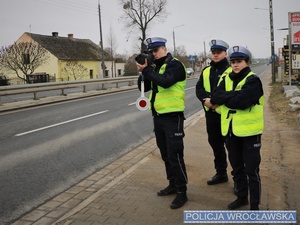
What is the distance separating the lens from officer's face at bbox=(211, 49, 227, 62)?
15.2 feet

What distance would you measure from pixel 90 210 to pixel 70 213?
0.77ft

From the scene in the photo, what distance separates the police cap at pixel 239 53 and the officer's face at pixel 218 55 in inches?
26.3

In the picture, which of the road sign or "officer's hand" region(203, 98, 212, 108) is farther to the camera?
the road sign

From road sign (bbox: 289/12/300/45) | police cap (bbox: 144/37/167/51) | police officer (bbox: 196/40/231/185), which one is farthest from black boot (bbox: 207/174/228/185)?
road sign (bbox: 289/12/300/45)

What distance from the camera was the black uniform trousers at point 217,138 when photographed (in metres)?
4.88

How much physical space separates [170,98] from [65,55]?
47.9 meters

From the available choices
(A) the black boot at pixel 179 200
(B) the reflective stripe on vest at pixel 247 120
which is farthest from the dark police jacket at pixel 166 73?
(A) the black boot at pixel 179 200

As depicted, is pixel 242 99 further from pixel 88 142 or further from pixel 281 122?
pixel 281 122

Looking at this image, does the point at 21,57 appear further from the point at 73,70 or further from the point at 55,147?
the point at 55,147

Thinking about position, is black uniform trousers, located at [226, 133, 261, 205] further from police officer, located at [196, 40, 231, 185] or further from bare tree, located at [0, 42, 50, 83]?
bare tree, located at [0, 42, 50, 83]

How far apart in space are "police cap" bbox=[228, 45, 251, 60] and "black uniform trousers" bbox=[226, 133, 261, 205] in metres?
0.88

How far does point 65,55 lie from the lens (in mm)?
49844

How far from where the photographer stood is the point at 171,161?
169 inches

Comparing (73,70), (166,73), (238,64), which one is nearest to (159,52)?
(166,73)
